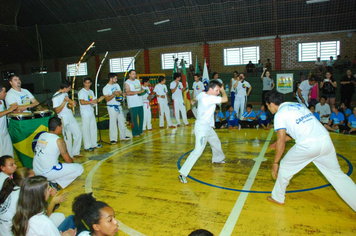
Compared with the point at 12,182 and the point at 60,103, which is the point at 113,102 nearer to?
the point at 60,103

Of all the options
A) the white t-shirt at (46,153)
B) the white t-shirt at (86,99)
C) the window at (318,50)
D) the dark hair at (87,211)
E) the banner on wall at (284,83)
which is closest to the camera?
the dark hair at (87,211)

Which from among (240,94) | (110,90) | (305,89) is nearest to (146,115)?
(110,90)

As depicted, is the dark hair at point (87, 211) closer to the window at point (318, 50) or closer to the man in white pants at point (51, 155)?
the man in white pants at point (51, 155)

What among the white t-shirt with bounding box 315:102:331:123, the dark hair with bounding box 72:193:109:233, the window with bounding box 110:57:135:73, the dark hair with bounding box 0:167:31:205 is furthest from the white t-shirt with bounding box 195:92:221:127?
the window with bounding box 110:57:135:73

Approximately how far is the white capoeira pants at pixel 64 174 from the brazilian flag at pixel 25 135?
148 centimetres

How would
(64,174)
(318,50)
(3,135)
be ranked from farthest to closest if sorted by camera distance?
(318,50) < (3,135) < (64,174)

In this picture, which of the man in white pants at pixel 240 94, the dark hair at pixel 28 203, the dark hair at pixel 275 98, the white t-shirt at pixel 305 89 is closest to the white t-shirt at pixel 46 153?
the dark hair at pixel 28 203

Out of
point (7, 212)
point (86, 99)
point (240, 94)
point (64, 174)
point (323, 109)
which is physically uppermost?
point (86, 99)

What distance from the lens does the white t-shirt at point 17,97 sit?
20.8 feet

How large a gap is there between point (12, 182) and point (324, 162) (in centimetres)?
412

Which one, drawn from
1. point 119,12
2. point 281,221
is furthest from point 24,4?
point 281,221

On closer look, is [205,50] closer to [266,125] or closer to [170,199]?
[266,125]

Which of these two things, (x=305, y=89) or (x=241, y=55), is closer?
(x=305, y=89)

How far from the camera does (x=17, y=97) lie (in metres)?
6.46
